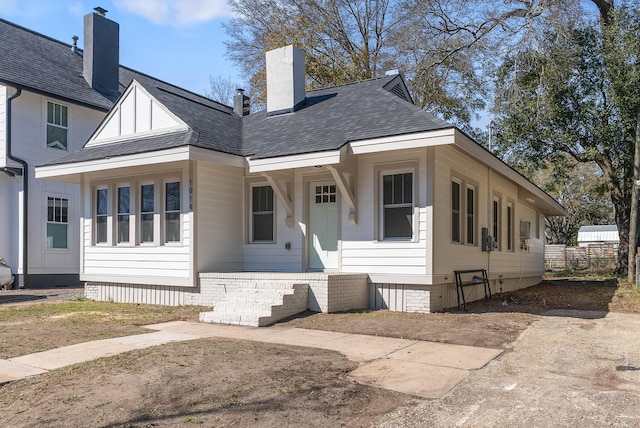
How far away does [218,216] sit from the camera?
12805 millimetres

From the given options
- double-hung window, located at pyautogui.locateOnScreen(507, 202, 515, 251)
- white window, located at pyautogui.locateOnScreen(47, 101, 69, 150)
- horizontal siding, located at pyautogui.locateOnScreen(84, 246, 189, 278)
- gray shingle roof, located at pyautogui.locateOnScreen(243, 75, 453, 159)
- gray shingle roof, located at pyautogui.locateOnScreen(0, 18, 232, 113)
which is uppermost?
gray shingle roof, located at pyautogui.locateOnScreen(0, 18, 232, 113)

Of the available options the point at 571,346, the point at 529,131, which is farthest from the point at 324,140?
the point at 529,131

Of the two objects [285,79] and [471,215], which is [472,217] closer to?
[471,215]

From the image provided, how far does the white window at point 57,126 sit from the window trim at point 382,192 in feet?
41.5

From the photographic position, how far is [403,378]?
595 cm

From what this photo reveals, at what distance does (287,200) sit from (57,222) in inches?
407

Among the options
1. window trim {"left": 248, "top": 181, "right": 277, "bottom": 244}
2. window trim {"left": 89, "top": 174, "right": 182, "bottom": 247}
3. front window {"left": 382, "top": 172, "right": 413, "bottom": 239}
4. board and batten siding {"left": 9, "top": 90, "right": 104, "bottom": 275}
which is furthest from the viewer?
board and batten siding {"left": 9, "top": 90, "right": 104, "bottom": 275}

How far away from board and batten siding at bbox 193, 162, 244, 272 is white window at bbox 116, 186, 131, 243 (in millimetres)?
2363

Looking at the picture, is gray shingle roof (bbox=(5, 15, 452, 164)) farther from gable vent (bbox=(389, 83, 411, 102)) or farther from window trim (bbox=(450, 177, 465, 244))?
window trim (bbox=(450, 177, 465, 244))

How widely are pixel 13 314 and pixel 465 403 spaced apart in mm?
9535

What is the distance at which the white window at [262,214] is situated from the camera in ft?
43.2

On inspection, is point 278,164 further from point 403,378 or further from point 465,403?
point 465,403

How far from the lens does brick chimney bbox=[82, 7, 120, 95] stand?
838 inches

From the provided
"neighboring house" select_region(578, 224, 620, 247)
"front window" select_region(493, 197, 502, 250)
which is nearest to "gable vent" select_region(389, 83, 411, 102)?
"front window" select_region(493, 197, 502, 250)
